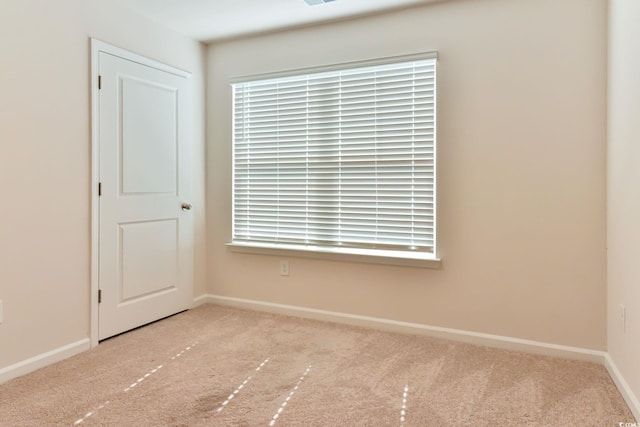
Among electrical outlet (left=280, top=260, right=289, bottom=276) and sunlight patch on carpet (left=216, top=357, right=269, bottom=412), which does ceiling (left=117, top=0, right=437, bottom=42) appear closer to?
electrical outlet (left=280, top=260, right=289, bottom=276)

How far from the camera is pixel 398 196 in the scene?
2986 millimetres

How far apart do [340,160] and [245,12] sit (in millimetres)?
1276

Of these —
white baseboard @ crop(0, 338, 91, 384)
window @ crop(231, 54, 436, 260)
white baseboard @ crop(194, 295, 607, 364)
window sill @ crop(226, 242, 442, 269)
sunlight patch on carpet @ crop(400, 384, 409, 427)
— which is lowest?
sunlight patch on carpet @ crop(400, 384, 409, 427)

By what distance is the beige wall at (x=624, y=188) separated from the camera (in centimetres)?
191

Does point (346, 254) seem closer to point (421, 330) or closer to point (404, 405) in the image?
point (421, 330)

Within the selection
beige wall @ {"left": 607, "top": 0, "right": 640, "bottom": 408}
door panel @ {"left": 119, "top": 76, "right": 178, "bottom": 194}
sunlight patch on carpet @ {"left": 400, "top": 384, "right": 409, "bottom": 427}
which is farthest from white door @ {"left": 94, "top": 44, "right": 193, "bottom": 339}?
beige wall @ {"left": 607, "top": 0, "right": 640, "bottom": 408}

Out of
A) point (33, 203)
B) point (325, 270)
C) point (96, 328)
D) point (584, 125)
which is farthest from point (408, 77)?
point (96, 328)

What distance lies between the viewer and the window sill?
2.91m

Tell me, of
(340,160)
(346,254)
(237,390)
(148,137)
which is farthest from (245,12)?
(237,390)

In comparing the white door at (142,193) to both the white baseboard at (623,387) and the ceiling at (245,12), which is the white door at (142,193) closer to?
the ceiling at (245,12)

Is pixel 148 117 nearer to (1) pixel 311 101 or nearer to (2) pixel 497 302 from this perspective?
(1) pixel 311 101

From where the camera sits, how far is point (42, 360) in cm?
242

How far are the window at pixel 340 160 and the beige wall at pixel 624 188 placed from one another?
1.01 metres

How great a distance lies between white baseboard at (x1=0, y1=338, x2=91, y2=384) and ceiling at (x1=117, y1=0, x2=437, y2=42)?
2299 mm
